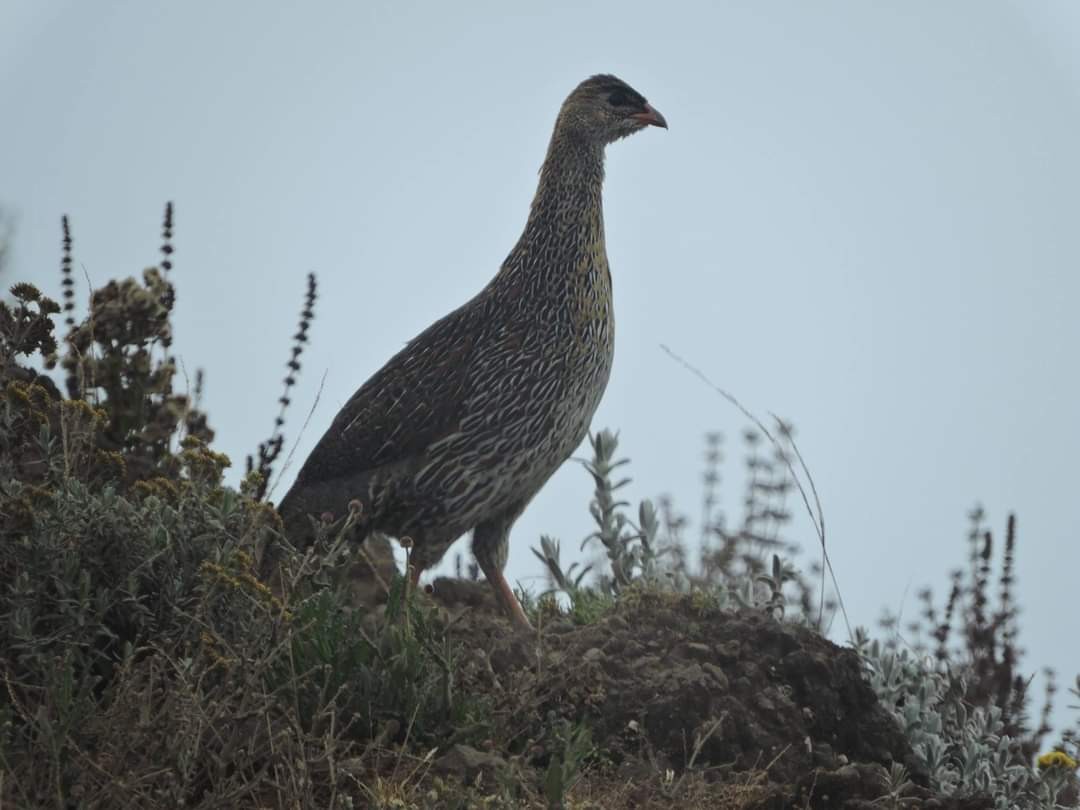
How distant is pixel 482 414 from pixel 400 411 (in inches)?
13.8

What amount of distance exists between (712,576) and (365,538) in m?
1.75

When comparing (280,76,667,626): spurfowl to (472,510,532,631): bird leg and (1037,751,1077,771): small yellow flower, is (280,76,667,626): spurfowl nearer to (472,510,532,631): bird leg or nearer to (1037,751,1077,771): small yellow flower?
(472,510,532,631): bird leg

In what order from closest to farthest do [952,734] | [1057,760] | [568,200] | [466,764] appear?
[466,764], [1057,760], [952,734], [568,200]

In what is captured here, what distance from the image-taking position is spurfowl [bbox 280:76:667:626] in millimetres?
6137

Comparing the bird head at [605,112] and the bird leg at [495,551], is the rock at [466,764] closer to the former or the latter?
the bird leg at [495,551]

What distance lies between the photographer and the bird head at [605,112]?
22.9ft

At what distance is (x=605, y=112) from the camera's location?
7.02 metres

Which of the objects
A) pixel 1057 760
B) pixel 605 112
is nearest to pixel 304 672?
pixel 1057 760

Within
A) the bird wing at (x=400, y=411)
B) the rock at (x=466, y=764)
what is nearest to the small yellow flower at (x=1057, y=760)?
the rock at (x=466, y=764)

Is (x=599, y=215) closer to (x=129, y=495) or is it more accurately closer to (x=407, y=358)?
(x=407, y=358)

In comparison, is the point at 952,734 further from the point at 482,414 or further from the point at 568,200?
the point at 568,200

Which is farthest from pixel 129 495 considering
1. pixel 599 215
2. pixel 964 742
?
pixel 964 742

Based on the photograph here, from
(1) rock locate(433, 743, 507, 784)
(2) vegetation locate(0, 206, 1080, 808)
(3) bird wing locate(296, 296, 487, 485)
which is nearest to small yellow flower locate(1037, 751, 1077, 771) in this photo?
(2) vegetation locate(0, 206, 1080, 808)

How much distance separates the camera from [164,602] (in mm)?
4602
